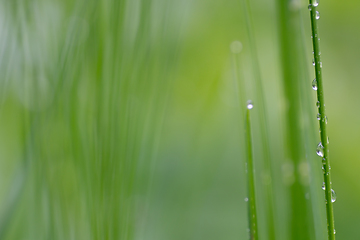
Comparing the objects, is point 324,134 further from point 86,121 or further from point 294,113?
point 86,121

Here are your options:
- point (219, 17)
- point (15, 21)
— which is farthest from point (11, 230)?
point (219, 17)

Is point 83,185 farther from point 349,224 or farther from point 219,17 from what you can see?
point 219,17

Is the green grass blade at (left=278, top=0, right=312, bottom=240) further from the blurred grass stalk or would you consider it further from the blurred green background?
the blurred grass stalk

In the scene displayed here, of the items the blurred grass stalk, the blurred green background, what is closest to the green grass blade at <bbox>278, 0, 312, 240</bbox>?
the blurred green background

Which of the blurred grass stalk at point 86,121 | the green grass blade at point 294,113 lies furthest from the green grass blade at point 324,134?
the blurred grass stalk at point 86,121

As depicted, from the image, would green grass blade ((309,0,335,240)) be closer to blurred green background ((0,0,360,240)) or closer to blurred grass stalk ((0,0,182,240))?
blurred green background ((0,0,360,240))

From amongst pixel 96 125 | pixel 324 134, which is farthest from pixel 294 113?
pixel 96 125

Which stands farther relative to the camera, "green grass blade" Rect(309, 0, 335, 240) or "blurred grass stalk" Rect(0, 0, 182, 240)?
"blurred grass stalk" Rect(0, 0, 182, 240)

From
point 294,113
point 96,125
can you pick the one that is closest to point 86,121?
point 96,125

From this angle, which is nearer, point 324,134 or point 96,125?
point 324,134

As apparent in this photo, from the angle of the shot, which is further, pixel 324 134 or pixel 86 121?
pixel 86 121

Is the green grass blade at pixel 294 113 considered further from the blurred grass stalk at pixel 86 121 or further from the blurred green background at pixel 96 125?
the blurred grass stalk at pixel 86 121
